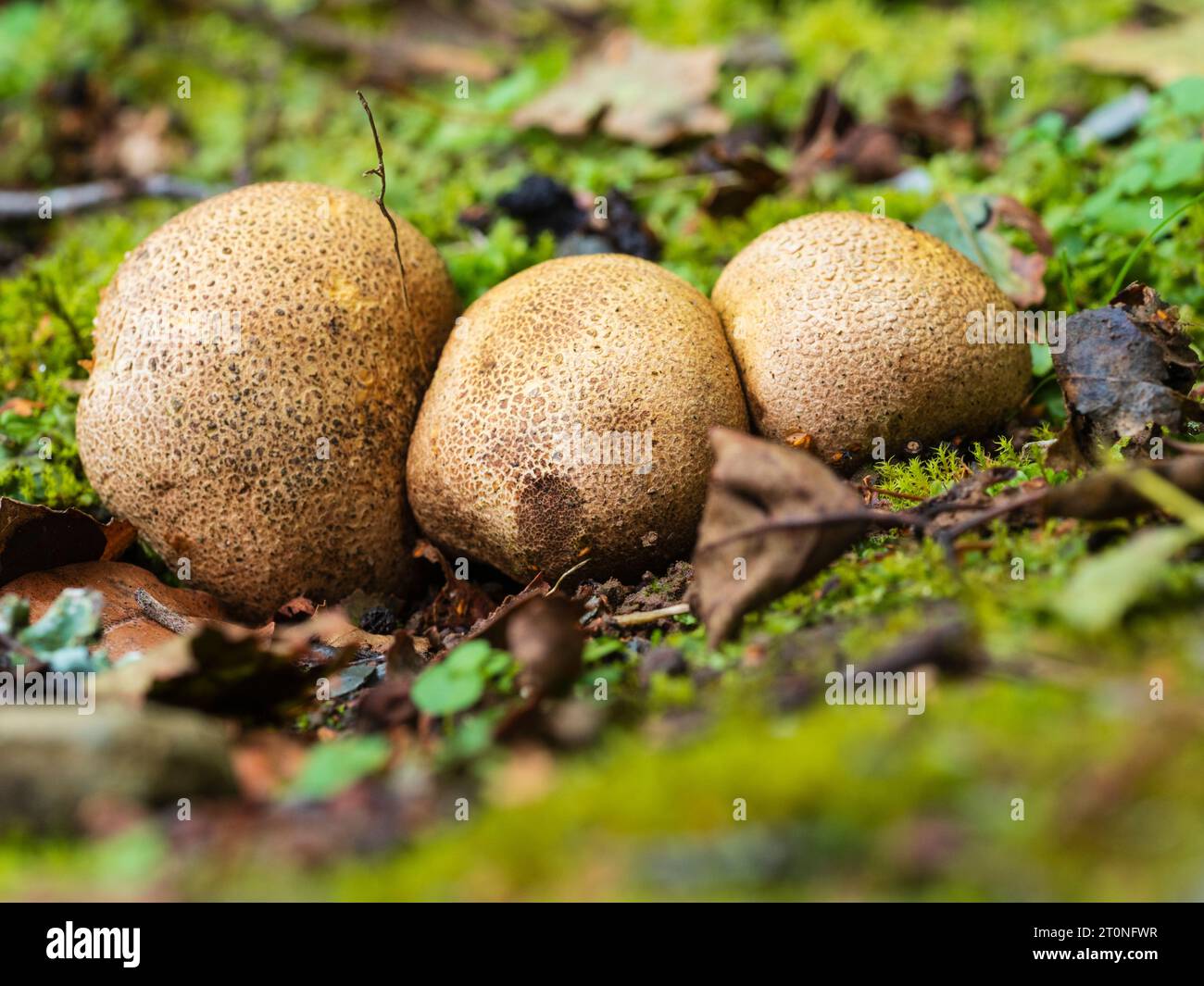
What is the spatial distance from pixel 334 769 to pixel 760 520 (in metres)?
1.09

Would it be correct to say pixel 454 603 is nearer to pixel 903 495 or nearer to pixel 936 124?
pixel 903 495

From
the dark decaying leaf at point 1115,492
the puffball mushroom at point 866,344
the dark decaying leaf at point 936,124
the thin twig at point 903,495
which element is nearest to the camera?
the dark decaying leaf at point 1115,492

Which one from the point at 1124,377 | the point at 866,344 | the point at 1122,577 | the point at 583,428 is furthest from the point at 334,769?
the point at 1124,377

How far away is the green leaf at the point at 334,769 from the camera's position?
6.40ft

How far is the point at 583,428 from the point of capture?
123 inches

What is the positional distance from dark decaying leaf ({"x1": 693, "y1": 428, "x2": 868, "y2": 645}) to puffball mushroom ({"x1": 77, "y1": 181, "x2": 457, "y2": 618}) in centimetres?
142

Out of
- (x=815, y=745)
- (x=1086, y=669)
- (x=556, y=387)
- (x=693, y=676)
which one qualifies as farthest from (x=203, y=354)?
(x=1086, y=669)

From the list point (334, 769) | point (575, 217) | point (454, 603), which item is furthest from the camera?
point (575, 217)

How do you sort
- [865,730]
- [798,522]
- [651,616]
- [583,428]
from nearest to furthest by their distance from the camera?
1. [865,730]
2. [798,522]
3. [651,616]
4. [583,428]

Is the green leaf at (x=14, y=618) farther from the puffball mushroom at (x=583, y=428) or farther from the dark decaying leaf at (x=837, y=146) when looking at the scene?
the dark decaying leaf at (x=837, y=146)

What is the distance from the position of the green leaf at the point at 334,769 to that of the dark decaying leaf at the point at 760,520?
0.85 meters

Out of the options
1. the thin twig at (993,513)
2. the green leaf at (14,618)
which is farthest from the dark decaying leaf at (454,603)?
the thin twig at (993,513)

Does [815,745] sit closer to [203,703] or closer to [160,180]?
[203,703]

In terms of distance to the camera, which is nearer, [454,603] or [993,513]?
A: [993,513]
